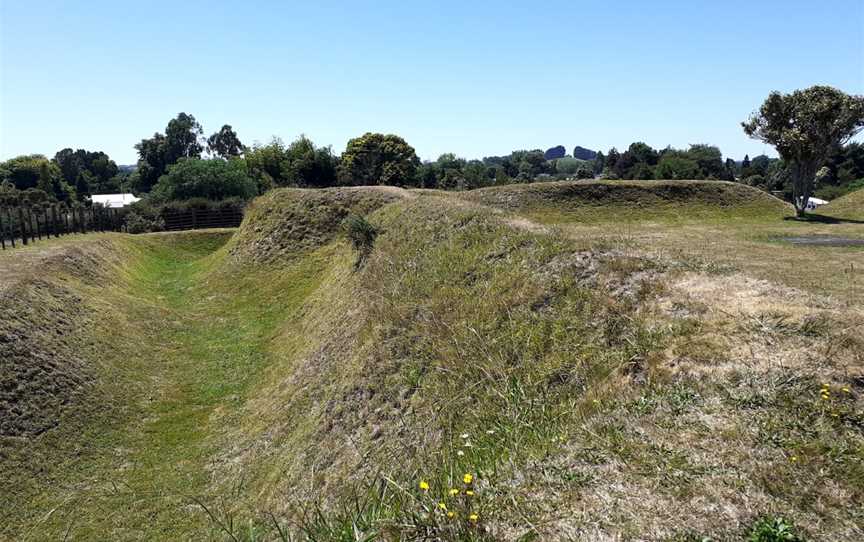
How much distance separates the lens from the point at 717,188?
3244cm

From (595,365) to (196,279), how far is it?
25.7 m

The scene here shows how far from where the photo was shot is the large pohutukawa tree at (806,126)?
25203mm

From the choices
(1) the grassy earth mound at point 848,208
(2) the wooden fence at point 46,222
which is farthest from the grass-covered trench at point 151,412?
(1) the grassy earth mound at point 848,208

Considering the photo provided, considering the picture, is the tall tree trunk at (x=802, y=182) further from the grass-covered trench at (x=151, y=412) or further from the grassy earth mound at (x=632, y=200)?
the grass-covered trench at (x=151, y=412)

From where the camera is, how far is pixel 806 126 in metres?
26.1

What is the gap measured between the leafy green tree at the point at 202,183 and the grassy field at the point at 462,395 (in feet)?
126

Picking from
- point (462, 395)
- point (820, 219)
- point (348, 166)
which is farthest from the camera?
point (348, 166)

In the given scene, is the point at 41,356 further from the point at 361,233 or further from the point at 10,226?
the point at 10,226

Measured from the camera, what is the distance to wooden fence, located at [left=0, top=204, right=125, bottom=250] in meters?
26.0

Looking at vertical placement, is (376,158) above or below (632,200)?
above

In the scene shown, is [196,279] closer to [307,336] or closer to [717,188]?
[307,336]

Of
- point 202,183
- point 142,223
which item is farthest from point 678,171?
point 142,223

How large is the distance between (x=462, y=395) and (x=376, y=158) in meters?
79.4

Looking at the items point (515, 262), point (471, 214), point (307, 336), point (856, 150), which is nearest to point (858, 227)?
point (471, 214)
